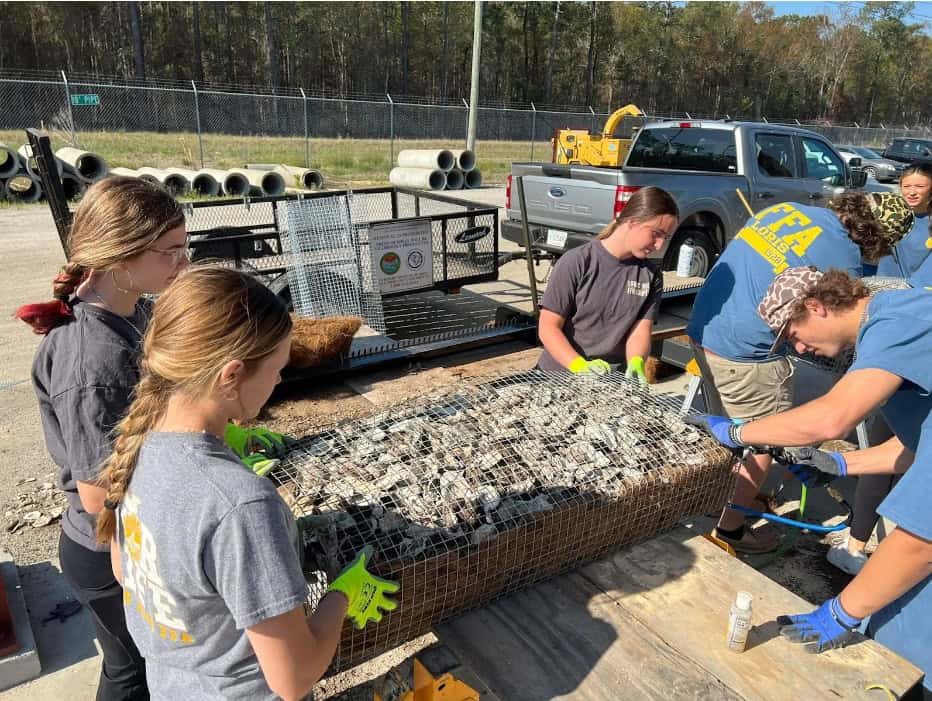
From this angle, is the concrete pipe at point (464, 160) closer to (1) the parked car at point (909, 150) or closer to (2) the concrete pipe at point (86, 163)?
(2) the concrete pipe at point (86, 163)

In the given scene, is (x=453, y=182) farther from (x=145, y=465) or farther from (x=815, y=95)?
(x=815, y=95)

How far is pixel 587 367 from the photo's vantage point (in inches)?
118

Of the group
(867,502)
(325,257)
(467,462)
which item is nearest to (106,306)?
(467,462)

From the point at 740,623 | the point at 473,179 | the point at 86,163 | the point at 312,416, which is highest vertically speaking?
the point at 740,623

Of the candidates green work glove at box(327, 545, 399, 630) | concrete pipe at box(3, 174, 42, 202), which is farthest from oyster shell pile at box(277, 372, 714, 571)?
concrete pipe at box(3, 174, 42, 202)

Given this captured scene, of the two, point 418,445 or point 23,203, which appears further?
point 23,203

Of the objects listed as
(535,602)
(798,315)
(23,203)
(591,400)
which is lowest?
(23,203)

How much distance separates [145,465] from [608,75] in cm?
5906

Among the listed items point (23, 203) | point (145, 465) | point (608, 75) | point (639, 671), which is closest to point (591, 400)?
point (639, 671)

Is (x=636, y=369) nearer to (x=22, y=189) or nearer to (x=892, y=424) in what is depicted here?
(x=892, y=424)

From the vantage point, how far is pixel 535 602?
191 centimetres

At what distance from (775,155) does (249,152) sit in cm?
1555

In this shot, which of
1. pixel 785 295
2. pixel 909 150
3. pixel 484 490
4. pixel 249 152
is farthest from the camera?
pixel 909 150

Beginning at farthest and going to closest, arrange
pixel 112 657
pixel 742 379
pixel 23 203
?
pixel 23 203, pixel 742 379, pixel 112 657
